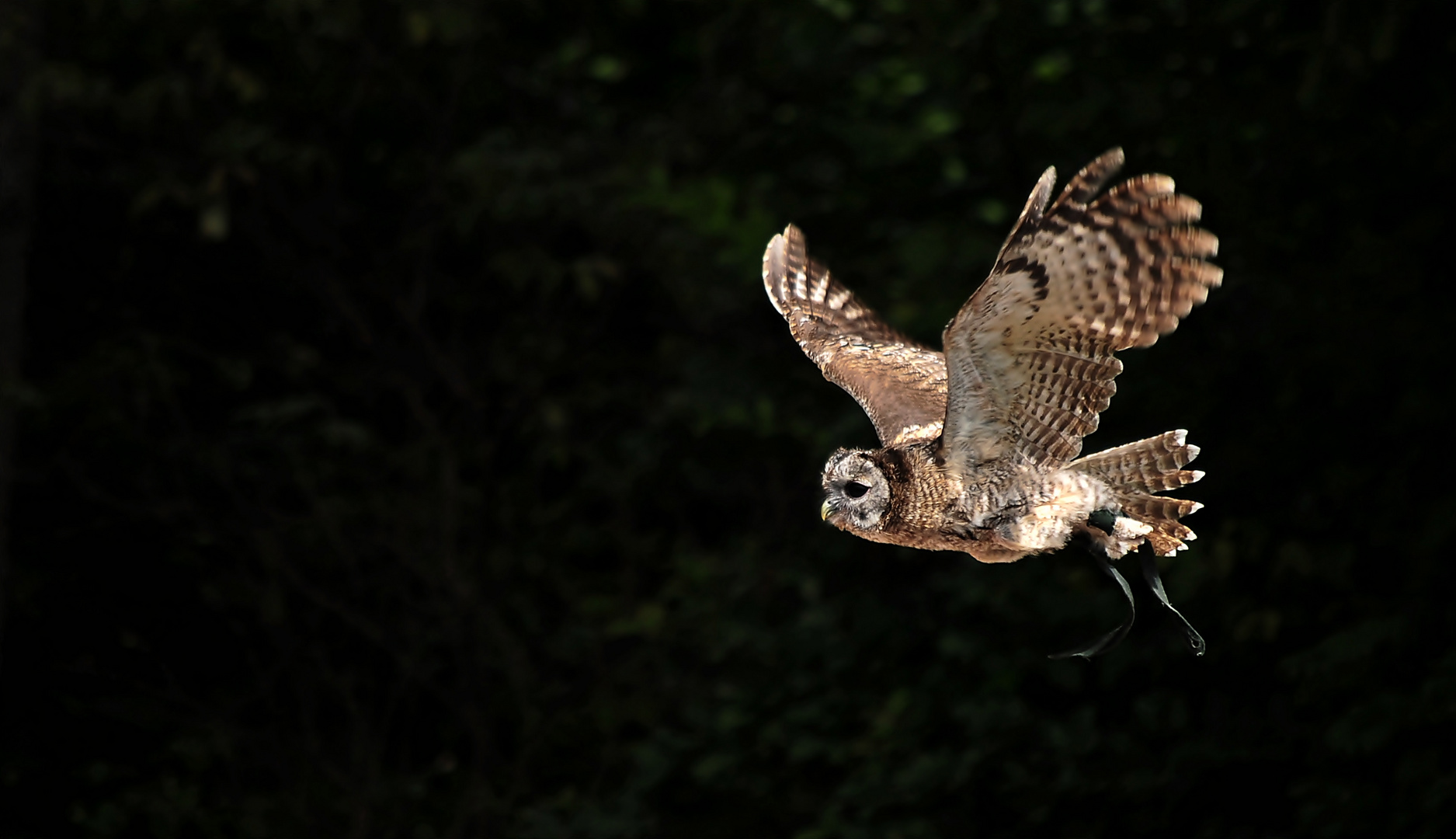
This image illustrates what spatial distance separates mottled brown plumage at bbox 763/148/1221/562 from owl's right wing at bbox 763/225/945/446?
10.4 inches

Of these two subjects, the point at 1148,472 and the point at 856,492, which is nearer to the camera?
the point at 856,492

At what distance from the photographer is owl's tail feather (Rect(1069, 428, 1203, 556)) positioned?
8.61 ft

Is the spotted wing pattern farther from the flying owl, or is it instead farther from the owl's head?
the owl's head

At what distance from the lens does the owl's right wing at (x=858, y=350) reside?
2996mm

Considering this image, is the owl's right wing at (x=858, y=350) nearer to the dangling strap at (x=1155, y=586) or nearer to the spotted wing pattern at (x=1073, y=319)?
the spotted wing pattern at (x=1073, y=319)

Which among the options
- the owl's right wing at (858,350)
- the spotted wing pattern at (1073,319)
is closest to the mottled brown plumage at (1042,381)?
the spotted wing pattern at (1073,319)

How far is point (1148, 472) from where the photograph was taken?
2.65 metres

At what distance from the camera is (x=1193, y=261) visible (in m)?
2.40

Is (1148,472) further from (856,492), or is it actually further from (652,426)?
(652,426)

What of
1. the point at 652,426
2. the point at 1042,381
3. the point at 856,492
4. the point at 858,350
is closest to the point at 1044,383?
the point at 1042,381

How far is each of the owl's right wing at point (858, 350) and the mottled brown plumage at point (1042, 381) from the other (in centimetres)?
26

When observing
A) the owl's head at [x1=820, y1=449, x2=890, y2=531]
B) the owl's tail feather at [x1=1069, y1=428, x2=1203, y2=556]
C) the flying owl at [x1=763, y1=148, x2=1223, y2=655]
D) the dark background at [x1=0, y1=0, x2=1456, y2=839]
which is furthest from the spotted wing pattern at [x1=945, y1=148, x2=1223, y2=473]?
the dark background at [x1=0, y1=0, x2=1456, y2=839]

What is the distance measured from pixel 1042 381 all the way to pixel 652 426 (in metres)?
4.72

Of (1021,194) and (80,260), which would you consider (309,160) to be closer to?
(80,260)
